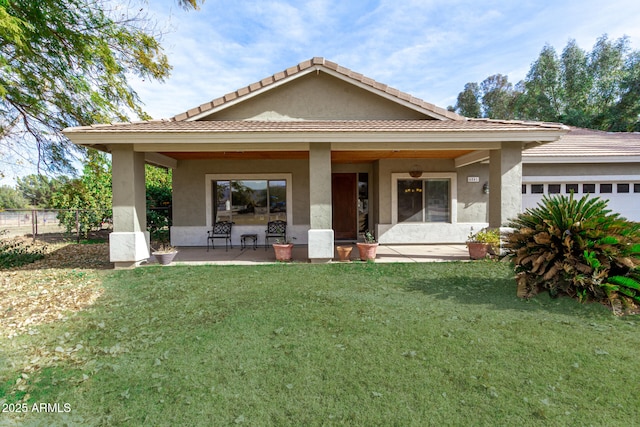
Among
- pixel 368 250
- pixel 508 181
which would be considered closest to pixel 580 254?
pixel 508 181

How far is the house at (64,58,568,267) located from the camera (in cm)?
771

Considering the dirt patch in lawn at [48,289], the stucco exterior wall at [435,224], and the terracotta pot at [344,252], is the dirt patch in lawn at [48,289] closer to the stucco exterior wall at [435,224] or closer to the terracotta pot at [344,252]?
the terracotta pot at [344,252]

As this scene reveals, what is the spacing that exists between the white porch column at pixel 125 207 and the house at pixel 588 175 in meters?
11.7

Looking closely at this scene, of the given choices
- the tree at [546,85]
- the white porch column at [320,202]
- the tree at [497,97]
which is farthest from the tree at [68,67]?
the tree at [497,97]

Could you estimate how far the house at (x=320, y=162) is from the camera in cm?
771

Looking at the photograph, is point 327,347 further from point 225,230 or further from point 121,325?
point 225,230

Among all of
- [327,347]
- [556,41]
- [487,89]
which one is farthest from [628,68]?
[327,347]

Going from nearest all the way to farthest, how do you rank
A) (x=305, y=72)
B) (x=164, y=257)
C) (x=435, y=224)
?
1. (x=164, y=257)
2. (x=305, y=72)
3. (x=435, y=224)

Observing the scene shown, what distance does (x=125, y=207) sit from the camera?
7.75 metres

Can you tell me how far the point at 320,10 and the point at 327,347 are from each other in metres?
10.9

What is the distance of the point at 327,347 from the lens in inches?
144

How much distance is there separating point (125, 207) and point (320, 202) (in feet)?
15.2

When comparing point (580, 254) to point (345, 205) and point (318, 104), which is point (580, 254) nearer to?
point (318, 104)

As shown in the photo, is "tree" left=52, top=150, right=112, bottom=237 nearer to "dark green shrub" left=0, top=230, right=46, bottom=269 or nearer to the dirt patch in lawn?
"dark green shrub" left=0, top=230, right=46, bottom=269
